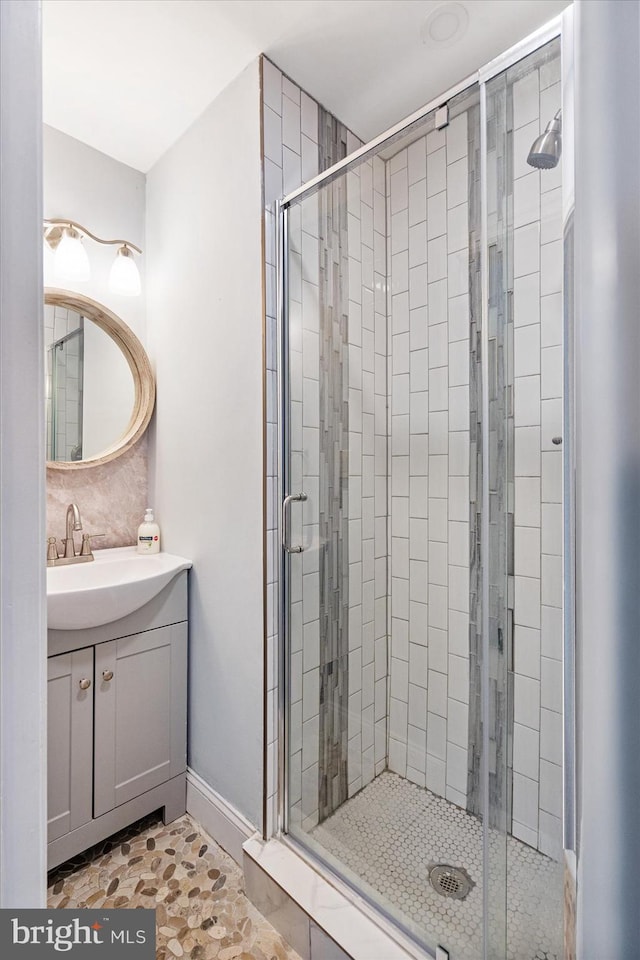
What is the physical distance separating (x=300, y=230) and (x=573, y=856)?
4.87 ft

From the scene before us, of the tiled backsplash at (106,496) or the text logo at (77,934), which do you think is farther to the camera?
the tiled backsplash at (106,496)

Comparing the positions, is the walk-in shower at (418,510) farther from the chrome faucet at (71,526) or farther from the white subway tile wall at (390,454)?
the chrome faucet at (71,526)

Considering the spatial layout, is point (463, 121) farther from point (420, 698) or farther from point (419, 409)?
point (420, 698)

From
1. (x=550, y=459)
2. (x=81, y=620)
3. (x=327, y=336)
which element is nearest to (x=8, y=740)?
(x=550, y=459)

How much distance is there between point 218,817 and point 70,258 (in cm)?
193

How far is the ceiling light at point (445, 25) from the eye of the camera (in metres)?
1.24

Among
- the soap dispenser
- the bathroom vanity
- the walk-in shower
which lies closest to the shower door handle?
the walk-in shower

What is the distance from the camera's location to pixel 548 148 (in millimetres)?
840

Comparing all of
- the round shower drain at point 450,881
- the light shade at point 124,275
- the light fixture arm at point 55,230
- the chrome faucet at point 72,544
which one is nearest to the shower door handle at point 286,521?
the chrome faucet at point 72,544

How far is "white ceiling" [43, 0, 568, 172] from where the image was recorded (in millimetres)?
1254

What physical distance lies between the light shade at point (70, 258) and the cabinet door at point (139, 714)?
125cm

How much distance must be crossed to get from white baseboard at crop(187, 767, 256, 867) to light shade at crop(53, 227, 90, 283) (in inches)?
69.6

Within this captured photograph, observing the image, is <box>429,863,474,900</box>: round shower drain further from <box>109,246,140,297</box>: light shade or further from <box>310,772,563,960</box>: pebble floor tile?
<box>109,246,140,297</box>: light shade

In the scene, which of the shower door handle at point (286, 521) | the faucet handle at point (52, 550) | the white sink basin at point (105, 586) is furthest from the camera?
the faucet handle at point (52, 550)
